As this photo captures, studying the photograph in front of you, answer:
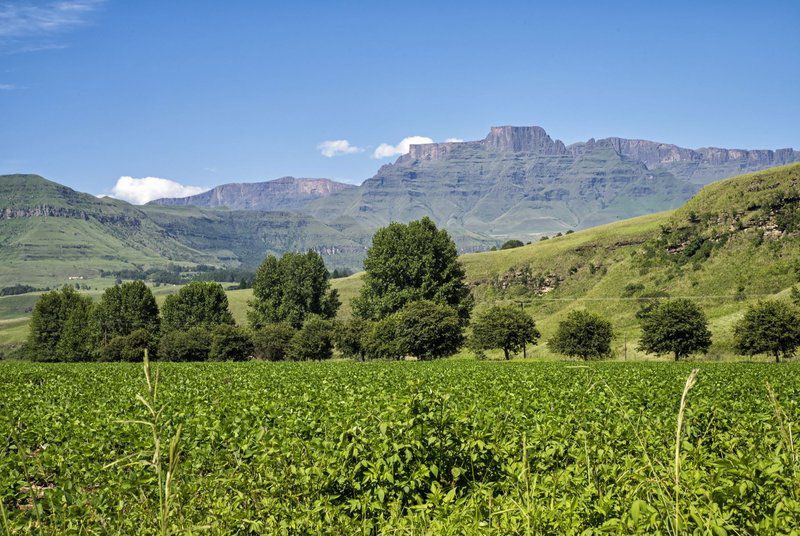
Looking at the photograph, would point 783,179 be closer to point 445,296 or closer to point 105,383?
point 445,296

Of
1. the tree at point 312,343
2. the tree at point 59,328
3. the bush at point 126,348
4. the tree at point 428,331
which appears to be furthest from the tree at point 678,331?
the tree at point 59,328

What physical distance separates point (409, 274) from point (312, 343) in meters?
17.6

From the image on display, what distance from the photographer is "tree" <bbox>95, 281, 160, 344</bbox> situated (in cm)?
10438

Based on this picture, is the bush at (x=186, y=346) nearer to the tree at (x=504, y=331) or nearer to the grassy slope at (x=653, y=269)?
the tree at (x=504, y=331)

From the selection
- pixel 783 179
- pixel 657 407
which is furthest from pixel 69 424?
pixel 783 179

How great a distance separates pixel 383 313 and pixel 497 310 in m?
18.9

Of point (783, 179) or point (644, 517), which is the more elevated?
point (783, 179)

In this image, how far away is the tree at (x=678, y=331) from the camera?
66.2 m

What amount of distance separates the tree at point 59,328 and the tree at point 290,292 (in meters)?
28.3

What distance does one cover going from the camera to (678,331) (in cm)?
A: 6669

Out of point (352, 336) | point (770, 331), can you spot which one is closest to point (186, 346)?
point (352, 336)

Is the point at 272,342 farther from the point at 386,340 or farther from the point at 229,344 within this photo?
the point at 386,340

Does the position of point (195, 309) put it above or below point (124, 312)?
below

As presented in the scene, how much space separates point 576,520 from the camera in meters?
6.39
